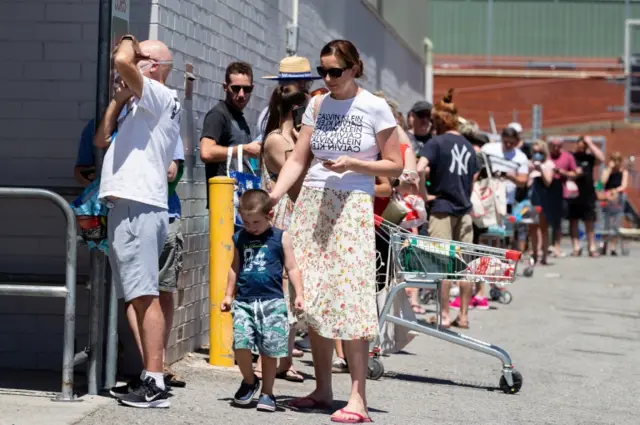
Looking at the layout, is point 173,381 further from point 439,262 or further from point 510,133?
point 510,133

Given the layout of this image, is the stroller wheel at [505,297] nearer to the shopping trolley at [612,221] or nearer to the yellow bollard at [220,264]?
the yellow bollard at [220,264]

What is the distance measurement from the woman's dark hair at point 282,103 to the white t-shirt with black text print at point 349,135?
131 centimetres

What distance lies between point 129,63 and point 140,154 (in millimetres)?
574

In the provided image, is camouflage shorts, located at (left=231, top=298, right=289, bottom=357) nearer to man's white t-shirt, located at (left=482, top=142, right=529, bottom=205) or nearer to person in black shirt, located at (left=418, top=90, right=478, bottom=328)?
person in black shirt, located at (left=418, top=90, right=478, bottom=328)

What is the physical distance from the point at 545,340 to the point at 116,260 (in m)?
6.03

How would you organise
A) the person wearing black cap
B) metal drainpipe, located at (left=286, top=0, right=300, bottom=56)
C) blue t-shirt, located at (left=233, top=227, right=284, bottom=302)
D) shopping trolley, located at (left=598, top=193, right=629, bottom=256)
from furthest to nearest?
shopping trolley, located at (left=598, top=193, right=629, bottom=256)
the person wearing black cap
metal drainpipe, located at (left=286, top=0, right=300, bottom=56)
blue t-shirt, located at (left=233, top=227, right=284, bottom=302)

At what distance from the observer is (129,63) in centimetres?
689

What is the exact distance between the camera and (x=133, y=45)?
700 centimetres

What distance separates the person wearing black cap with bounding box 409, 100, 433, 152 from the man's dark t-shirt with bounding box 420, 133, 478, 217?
0.92m

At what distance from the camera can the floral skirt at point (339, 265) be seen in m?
7.36

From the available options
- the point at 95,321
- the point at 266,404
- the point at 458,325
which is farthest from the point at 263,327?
the point at 458,325

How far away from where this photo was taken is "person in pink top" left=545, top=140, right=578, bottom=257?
74.5 ft

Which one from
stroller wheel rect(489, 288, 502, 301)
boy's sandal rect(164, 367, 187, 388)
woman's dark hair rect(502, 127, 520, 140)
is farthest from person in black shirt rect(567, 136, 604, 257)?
boy's sandal rect(164, 367, 187, 388)

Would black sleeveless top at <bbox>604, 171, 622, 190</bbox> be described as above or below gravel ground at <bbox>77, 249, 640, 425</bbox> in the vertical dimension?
above
